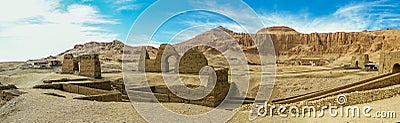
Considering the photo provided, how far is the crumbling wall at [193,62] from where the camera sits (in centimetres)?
2803

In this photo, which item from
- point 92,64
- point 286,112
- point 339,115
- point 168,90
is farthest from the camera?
point 92,64

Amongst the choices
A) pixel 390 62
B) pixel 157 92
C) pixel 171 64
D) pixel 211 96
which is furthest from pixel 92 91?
pixel 171 64

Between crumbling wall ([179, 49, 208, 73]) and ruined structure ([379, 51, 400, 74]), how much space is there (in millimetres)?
14075

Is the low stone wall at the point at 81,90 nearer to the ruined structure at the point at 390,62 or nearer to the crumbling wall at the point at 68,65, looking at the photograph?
the crumbling wall at the point at 68,65

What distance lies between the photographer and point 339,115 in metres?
9.52

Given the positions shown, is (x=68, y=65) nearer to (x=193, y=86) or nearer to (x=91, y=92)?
(x=193, y=86)

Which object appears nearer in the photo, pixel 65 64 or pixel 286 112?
pixel 286 112

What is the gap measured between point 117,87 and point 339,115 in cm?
1358

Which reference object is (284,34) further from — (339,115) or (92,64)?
(339,115)

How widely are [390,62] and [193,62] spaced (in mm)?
15675

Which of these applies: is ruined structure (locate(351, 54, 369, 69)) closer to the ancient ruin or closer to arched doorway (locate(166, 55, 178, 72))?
arched doorway (locate(166, 55, 178, 72))

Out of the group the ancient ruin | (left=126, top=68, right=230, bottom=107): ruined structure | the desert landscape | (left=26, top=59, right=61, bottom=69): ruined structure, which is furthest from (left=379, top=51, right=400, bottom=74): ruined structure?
(left=26, top=59, right=61, bottom=69): ruined structure

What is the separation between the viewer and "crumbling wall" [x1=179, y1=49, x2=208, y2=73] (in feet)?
92.0

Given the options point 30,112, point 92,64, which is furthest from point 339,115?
point 92,64
